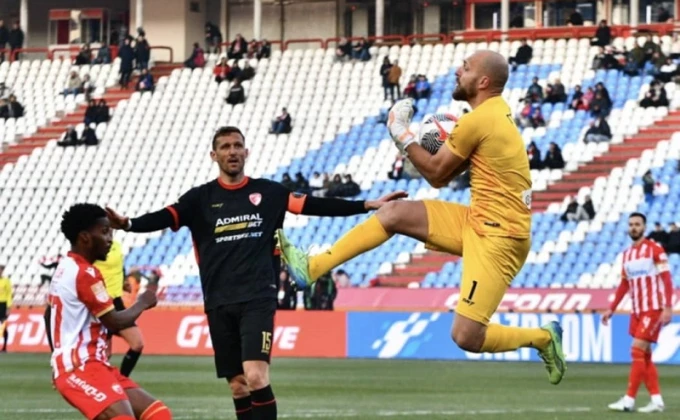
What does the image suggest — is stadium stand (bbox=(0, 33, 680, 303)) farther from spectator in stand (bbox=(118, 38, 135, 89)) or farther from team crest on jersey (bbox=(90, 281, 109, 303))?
team crest on jersey (bbox=(90, 281, 109, 303))

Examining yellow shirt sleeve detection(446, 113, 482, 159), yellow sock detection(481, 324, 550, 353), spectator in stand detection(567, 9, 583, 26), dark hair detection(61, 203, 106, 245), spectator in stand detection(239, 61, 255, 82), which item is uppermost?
spectator in stand detection(567, 9, 583, 26)

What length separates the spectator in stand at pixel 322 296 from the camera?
3139cm

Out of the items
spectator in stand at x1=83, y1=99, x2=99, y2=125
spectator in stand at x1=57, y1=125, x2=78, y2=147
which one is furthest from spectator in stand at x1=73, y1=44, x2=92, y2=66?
spectator in stand at x1=57, y1=125, x2=78, y2=147

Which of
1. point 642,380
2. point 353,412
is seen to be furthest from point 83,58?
point 353,412

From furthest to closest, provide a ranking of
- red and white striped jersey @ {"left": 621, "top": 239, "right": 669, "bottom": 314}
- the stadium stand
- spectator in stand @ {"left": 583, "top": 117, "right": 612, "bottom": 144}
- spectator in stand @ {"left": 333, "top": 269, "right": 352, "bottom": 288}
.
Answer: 1. spectator in stand @ {"left": 583, "top": 117, "right": 612, "bottom": 144}
2. the stadium stand
3. spectator in stand @ {"left": 333, "top": 269, "right": 352, "bottom": 288}
4. red and white striped jersey @ {"left": 621, "top": 239, "right": 669, "bottom": 314}

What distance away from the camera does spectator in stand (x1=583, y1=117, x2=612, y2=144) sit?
36750 millimetres

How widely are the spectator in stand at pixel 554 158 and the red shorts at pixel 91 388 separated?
27.4m

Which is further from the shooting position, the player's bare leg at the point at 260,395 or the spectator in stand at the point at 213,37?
the spectator in stand at the point at 213,37

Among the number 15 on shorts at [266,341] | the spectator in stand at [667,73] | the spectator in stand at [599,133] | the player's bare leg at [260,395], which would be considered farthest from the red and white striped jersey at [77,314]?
the spectator in stand at [667,73]

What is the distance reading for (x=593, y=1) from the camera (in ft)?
148

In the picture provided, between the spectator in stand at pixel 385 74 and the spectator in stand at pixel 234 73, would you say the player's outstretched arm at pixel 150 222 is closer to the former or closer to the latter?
Result: the spectator in stand at pixel 385 74

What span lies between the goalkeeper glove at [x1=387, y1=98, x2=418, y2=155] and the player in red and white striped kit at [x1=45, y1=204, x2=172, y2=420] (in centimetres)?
195

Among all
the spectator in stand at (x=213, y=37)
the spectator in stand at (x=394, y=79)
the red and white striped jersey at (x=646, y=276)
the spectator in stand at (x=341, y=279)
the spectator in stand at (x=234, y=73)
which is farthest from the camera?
the spectator in stand at (x=213, y=37)

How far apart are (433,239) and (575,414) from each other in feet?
19.9
